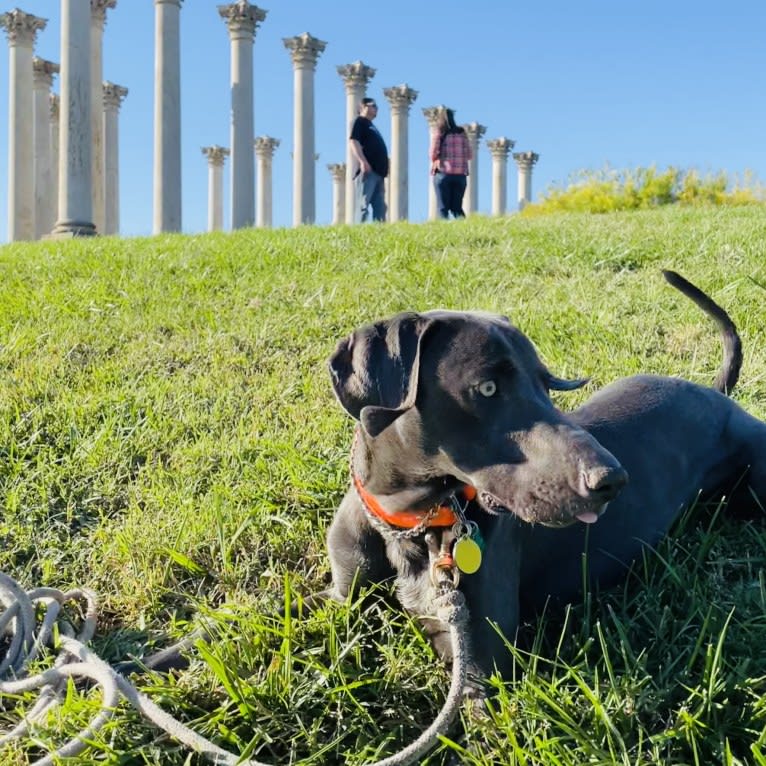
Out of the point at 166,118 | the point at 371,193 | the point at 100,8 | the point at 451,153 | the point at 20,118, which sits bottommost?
the point at 371,193

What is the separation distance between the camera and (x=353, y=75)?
1236 inches

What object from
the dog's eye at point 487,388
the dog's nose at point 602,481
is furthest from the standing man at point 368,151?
the dog's nose at point 602,481

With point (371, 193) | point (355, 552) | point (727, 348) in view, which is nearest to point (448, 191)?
point (371, 193)

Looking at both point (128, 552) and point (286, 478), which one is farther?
point (286, 478)

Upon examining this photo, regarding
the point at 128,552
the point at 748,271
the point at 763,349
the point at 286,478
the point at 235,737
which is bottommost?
the point at 235,737

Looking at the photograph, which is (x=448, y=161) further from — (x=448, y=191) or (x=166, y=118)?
(x=166, y=118)

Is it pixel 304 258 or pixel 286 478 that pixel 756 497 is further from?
pixel 304 258

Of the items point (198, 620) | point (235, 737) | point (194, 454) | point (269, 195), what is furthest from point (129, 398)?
point (269, 195)

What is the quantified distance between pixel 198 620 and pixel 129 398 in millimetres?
2246

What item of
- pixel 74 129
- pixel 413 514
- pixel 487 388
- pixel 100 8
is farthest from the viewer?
pixel 100 8

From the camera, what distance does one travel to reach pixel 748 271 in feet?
20.3

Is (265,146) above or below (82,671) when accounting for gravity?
above

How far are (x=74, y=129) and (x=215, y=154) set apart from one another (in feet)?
91.7

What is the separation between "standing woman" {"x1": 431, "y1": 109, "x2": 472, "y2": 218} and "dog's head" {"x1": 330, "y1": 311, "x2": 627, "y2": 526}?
12408mm
